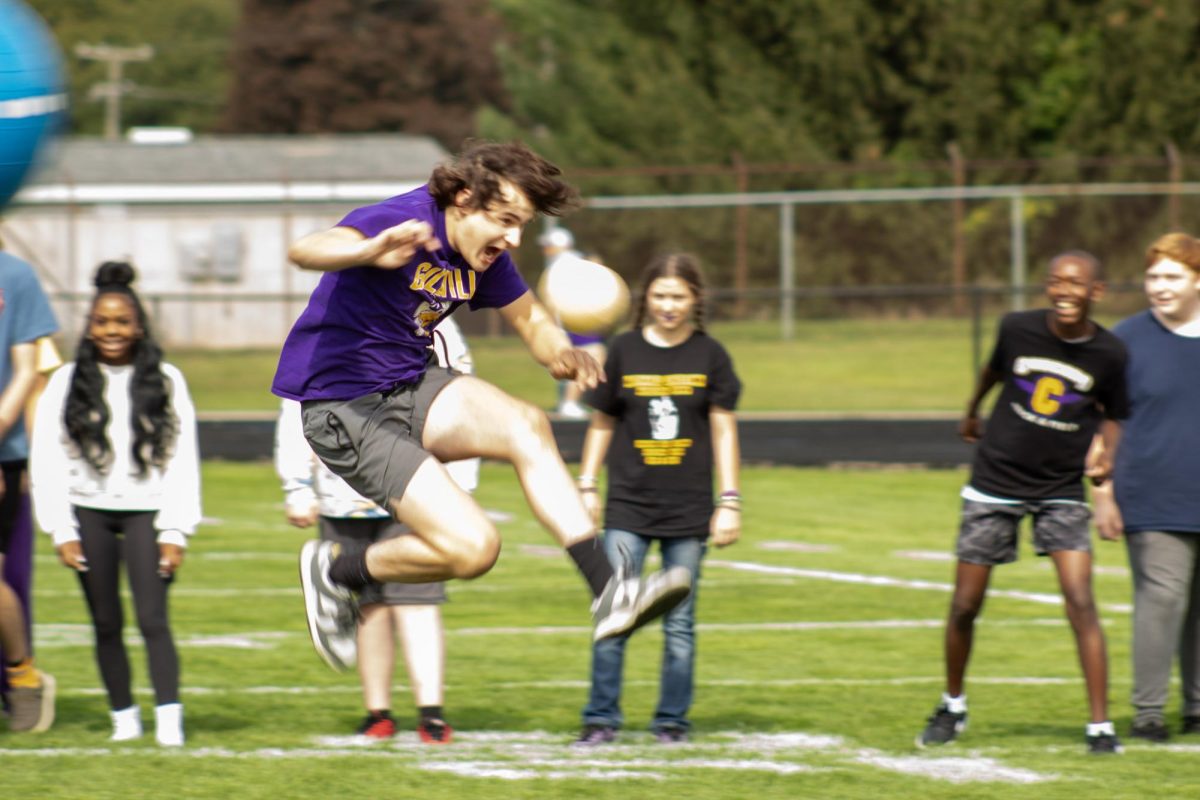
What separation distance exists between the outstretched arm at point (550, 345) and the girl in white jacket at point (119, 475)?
188 cm

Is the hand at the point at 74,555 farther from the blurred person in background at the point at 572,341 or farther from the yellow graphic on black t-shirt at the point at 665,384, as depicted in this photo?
the blurred person in background at the point at 572,341

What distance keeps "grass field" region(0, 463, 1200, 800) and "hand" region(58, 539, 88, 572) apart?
0.77 metres

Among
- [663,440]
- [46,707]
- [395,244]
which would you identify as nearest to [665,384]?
[663,440]

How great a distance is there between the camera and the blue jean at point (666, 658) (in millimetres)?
7934

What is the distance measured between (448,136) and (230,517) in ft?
161

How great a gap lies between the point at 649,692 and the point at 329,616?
10.2 feet

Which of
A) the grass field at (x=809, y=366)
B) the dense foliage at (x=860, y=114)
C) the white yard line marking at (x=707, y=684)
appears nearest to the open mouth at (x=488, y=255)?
the white yard line marking at (x=707, y=684)

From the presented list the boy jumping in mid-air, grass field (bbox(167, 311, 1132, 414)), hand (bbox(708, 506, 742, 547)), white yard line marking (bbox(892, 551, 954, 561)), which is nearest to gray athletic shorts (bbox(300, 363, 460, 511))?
the boy jumping in mid-air

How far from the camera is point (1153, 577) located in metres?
7.90

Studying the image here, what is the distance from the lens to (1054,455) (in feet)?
24.8

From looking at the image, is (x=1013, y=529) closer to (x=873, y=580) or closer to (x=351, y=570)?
(x=351, y=570)

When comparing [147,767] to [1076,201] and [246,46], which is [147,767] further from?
[246,46]

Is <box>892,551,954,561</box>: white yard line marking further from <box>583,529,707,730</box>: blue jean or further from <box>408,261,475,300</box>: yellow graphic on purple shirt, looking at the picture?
<box>408,261,475,300</box>: yellow graphic on purple shirt

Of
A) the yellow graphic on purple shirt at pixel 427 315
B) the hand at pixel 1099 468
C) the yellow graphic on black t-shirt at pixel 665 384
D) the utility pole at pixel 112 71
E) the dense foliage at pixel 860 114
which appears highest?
the utility pole at pixel 112 71
